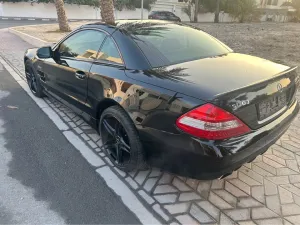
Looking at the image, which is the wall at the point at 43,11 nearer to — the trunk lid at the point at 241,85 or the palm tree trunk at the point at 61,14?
the palm tree trunk at the point at 61,14

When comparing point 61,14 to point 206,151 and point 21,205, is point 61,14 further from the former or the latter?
point 206,151

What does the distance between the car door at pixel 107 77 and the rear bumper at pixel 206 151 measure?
2.20ft

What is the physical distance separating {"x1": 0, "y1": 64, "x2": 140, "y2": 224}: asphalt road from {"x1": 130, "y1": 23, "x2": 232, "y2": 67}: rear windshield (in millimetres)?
1498

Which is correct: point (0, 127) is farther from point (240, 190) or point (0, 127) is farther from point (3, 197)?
point (240, 190)

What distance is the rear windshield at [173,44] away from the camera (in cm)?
276

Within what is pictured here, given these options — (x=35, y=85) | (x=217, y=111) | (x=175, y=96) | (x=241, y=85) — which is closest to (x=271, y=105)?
(x=241, y=85)

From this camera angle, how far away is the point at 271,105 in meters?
2.35

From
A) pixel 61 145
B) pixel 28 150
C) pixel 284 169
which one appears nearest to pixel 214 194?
pixel 284 169

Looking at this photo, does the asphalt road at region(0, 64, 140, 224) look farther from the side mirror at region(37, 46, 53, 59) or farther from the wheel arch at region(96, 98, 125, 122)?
the side mirror at region(37, 46, 53, 59)

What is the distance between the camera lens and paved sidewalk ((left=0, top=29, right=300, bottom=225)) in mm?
2322

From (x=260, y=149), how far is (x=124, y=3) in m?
33.7

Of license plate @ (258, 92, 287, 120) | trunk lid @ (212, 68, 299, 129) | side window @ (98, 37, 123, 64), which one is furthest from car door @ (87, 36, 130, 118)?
license plate @ (258, 92, 287, 120)

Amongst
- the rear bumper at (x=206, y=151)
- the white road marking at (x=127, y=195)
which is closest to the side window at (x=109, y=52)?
the rear bumper at (x=206, y=151)

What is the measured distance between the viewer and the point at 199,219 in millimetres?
2295
